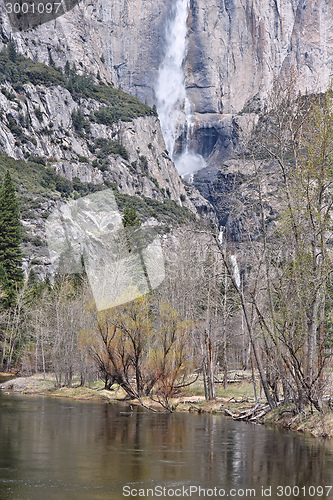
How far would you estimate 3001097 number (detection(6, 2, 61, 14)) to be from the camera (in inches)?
5463

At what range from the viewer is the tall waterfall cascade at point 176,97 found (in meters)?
171

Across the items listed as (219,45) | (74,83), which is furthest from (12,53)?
(219,45)

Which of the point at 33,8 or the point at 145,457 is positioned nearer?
the point at 145,457

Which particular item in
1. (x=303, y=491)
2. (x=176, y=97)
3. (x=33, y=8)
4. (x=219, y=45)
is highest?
(x=219, y=45)

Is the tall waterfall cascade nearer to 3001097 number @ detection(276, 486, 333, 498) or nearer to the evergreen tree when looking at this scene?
the evergreen tree

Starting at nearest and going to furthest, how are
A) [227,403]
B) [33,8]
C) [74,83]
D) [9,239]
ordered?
[227,403], [9,239], [74,83], [33,8]

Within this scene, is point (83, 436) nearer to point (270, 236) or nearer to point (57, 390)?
point (270, 236)

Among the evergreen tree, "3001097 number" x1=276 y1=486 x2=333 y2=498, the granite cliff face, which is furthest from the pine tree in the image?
the granite cliff face

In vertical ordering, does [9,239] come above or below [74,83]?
below

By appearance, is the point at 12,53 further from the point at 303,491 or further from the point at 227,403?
the point at 303,491

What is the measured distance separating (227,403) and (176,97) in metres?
163

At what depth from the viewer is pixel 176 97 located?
7101 inches

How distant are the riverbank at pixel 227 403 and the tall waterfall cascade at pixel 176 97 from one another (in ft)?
431

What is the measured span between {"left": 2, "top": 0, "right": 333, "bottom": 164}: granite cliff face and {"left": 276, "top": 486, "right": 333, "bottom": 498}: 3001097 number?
166 m
